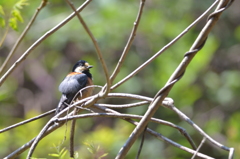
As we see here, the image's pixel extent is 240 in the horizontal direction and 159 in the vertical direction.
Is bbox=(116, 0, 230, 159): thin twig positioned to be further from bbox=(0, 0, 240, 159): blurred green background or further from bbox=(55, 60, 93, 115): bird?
bbox=(0, 0, 240, 159): blurred green background

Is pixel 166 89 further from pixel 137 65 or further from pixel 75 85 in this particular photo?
pixel 137 65

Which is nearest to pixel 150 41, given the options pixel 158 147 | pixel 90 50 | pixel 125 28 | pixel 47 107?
pixel 125 28

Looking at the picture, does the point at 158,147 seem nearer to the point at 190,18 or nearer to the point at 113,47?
the point at 113,47

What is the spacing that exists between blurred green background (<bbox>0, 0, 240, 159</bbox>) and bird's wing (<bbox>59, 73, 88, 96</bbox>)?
4.72 ft

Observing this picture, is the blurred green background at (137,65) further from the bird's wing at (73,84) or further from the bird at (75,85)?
the bird's wing at (73,84)

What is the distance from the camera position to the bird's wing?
477 centimetres

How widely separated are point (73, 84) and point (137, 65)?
2840mm

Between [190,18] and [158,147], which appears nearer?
[158,147]

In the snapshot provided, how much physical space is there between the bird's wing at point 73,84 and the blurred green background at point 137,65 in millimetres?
1439

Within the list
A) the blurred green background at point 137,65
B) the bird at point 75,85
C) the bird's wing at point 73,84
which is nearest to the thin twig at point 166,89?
the bird at point 75,85

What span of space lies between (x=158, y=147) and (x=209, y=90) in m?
1.47

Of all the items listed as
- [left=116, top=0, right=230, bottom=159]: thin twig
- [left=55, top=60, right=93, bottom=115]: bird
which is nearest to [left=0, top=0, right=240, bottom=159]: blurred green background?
[left=55, top=60, right=93, bottom=115]: bird

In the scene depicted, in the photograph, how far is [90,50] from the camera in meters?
8.00

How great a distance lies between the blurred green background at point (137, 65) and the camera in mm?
6965
